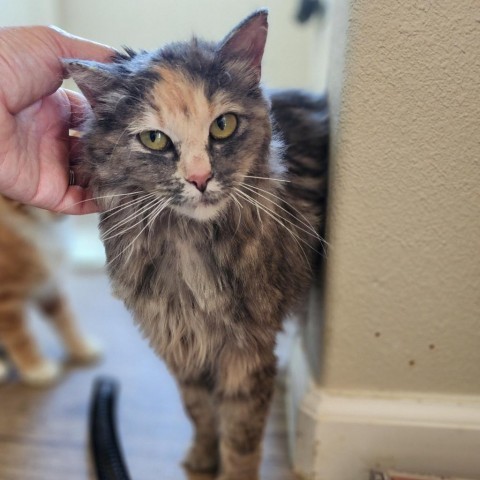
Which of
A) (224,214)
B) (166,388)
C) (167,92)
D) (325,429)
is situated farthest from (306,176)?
(166,388)

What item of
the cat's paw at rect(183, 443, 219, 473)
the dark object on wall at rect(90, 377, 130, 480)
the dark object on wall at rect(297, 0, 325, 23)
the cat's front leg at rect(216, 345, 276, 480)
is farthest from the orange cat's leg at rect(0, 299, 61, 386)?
the dark object on wall at rect(297, 0, 325, 23)

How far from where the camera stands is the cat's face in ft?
2.42

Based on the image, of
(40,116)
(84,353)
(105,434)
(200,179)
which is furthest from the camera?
(84,353)

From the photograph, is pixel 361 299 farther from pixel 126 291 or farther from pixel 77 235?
pixel 77 235

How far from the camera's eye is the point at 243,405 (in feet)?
3.22

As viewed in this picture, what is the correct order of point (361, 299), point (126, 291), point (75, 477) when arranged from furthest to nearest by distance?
point (75, 477) → point (361, 299) → point (126, 291)

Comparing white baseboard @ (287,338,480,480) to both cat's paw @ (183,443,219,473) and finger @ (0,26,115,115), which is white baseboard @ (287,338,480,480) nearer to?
cat's paw @ (183,443,219,473)

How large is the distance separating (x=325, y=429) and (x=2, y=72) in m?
0.89

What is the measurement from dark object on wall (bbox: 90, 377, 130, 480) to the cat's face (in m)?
0.64

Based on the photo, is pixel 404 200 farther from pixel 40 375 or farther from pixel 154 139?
pixel 40 375

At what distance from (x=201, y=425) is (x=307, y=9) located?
35.8 inches

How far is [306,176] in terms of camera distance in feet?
3.22

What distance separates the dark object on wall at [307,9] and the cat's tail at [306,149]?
20 centimetres

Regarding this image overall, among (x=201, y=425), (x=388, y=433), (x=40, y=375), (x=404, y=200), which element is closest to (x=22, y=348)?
(x=40, y=375)
